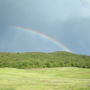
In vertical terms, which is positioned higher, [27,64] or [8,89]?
[27,64]

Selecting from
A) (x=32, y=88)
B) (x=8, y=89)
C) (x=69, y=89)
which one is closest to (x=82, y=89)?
(x=69, y=89)

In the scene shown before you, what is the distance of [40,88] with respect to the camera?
33.2 m

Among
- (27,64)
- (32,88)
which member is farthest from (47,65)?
Result: (32,88)

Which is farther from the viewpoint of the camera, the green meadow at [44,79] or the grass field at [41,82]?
the green meadow at [44,79]

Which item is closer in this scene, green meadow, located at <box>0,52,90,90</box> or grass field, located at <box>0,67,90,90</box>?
grass field, located at <box>0,67,90,90</box>

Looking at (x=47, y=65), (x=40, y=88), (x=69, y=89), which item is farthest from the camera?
(x=47, y=65)

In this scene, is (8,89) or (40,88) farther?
(40,88)

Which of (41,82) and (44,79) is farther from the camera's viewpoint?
(44,79)

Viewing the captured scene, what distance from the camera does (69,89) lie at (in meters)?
30.4

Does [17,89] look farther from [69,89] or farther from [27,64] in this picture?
[27,64]

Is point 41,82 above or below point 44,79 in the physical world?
below

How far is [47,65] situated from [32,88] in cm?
11159

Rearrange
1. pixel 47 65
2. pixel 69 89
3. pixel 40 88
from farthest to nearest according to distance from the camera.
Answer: pixel 47 65, pixel 40 88, pixel 69 89

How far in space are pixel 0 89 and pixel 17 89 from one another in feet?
6.66
